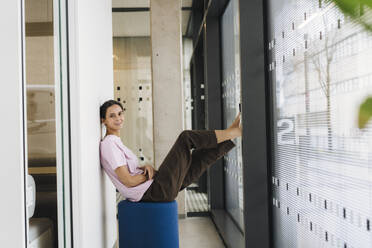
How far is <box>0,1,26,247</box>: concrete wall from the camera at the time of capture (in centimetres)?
110

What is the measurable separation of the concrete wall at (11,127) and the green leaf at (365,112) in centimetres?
110

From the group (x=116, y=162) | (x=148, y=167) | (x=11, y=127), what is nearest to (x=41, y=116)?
(x=11, y=127)

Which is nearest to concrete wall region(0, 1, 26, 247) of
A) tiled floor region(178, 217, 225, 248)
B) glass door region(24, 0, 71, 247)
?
glass door region(24, 0, 71, 247)

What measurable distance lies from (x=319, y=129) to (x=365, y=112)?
120 cm

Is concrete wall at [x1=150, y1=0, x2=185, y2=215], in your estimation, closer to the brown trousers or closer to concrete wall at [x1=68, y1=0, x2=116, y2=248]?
concrete wall at [x1=68, y1=0, x2=116, y2=248]

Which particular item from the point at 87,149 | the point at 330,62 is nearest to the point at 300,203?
the point at 330,62

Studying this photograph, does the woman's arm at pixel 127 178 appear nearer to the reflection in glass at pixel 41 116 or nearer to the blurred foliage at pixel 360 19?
the reflection in glass at pixel 41 116

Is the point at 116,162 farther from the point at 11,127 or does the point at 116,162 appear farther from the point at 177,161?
the point at 11,127

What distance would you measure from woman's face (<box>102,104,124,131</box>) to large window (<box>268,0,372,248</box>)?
1.15 metres

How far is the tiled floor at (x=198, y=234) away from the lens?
2.98 metres

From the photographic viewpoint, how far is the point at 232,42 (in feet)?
10.8

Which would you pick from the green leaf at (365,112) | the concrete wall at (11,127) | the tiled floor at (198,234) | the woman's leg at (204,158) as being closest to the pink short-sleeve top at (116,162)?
the woman's leg at (204,158)

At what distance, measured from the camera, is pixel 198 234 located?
130 inches

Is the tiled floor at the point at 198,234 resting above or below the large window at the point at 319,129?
below
